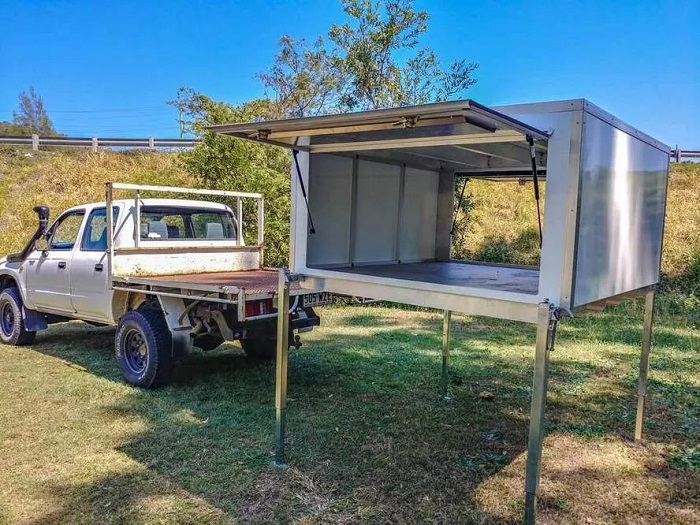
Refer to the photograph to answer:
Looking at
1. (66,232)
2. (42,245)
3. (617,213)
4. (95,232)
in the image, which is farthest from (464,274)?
(66,232)

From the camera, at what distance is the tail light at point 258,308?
4980mm

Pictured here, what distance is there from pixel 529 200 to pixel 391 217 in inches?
487

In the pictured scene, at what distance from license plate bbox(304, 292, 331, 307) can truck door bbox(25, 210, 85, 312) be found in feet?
10.2

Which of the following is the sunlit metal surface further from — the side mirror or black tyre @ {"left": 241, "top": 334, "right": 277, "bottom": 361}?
the side mirror

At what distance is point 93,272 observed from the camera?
20.1 ft

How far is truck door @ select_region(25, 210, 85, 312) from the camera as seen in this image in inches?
260

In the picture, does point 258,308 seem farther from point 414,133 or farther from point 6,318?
point 6,318

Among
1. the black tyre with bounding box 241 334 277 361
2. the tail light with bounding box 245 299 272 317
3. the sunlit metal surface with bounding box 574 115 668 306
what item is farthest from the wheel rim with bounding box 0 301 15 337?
the sunlit metal surface with bounding box 574 115 668 306

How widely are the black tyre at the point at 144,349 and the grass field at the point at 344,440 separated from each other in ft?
0.60

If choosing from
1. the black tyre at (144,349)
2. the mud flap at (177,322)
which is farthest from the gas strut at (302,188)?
the black tyre at (144,349)

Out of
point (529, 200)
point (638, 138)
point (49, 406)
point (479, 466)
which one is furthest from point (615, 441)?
point (529, 200)

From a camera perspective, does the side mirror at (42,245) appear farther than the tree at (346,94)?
No

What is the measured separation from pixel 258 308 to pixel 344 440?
1.46 m

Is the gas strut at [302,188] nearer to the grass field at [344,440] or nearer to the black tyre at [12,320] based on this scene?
the grass field at [344,440]
